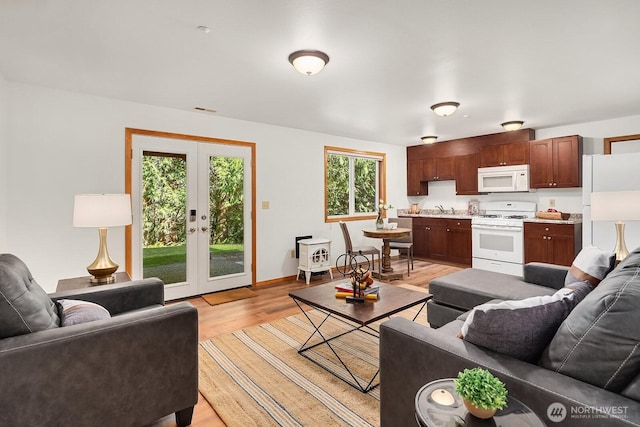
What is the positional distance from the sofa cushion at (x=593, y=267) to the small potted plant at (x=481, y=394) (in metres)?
1.49

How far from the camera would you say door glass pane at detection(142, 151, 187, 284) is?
3.96 m

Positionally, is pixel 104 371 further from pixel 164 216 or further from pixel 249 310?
pixel 164 216

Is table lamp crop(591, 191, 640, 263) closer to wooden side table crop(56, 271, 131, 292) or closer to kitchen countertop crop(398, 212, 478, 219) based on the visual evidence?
kitchen countertop crop(398, 212, 478, 219)

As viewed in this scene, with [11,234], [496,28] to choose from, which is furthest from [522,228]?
[11,234]

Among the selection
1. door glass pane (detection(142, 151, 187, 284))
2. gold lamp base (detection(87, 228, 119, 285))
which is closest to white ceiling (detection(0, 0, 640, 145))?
door glass pane (detection(142, 151, 187, 284))

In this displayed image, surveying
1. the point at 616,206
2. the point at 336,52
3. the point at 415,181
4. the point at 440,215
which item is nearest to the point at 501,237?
the point at 440,215

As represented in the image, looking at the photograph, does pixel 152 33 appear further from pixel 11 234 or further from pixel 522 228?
pixel 522 228

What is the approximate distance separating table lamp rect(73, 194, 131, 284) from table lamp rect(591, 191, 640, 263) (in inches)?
164

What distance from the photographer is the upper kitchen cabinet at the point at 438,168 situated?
6.49 meters

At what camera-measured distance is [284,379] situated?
2332 millimetres

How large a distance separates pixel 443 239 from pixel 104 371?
601 cm

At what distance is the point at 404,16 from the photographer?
2.07 meters

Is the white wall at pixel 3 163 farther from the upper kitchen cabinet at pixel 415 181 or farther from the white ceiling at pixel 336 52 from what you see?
the upper kitchen cabinet at pixel 415 181

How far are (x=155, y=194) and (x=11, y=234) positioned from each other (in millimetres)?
1370
